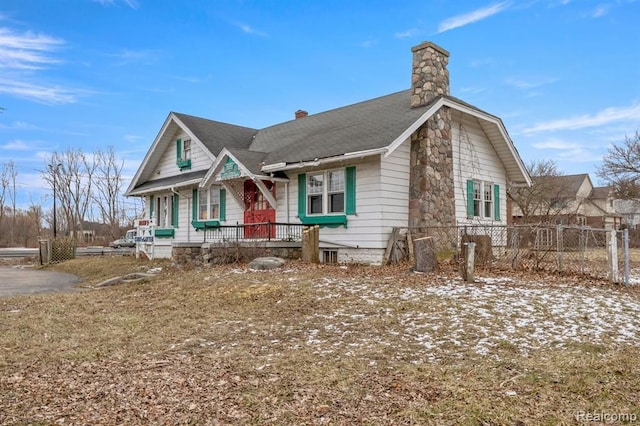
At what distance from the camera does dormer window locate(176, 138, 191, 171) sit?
67.5ft

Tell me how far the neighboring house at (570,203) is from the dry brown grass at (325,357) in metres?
13.6

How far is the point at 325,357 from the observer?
5324 mm

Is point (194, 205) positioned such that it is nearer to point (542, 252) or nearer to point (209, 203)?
point (209, 203)

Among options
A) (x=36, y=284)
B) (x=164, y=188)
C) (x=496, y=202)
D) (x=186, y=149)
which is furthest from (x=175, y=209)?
(x=496, y=202)

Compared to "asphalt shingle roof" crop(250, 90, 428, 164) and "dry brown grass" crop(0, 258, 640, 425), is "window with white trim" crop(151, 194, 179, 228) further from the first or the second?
"dry brown grass" crop(0, 258, 640, 425)

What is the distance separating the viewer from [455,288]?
8.81 meters

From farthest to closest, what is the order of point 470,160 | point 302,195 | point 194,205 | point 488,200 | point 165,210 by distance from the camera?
1. point 165,210
2. point 194,205
3. point 488,200
4. point 470,160
5. point 302,195

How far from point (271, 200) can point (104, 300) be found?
698 cm

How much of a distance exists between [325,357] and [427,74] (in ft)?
38.0

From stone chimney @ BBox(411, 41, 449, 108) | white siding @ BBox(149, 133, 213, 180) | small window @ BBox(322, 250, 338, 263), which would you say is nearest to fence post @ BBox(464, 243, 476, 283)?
small window @ BBox(322, 250, 338, 263)

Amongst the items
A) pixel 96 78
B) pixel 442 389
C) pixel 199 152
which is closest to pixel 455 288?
pixel 442 389

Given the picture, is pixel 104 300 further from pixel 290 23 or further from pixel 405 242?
pixel 290 23

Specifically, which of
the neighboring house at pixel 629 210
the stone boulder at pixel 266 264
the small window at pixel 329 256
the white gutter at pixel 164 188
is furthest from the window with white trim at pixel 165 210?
the neighboring house at pixel 629 210

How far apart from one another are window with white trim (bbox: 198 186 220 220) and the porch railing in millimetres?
642
